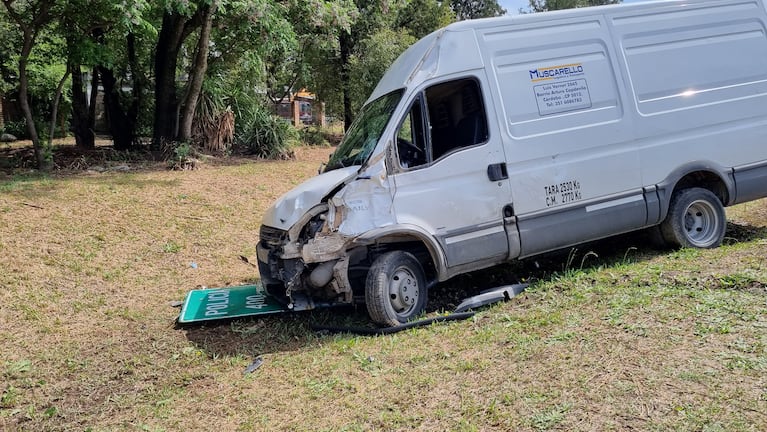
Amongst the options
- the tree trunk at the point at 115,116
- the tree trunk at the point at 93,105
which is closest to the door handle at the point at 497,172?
the tree trunk at the point at 115,116

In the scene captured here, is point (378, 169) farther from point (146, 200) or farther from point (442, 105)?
point (146, 200)

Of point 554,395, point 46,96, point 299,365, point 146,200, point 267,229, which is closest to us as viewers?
point 554,395

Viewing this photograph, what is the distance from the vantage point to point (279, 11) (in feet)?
41.6

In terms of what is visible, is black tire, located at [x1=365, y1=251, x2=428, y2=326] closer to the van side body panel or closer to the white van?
the white van

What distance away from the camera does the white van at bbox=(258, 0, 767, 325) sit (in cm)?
520

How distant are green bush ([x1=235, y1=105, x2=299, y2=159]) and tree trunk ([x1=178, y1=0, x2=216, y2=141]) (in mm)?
1918

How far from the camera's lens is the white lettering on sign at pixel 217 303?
5.94 m

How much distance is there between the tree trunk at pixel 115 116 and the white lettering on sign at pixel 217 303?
9.79 m

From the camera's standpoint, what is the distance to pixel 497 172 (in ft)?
18.4

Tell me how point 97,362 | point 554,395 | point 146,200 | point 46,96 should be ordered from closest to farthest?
point 554,395
point 97,362
point 146,200
point 46,96

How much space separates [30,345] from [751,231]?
8.68m

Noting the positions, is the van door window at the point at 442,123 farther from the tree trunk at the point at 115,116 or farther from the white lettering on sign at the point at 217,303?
the tree trunk at the point at 115,116

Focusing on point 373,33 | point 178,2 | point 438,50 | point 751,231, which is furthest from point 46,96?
point 751,231

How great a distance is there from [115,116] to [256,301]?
1110cm
